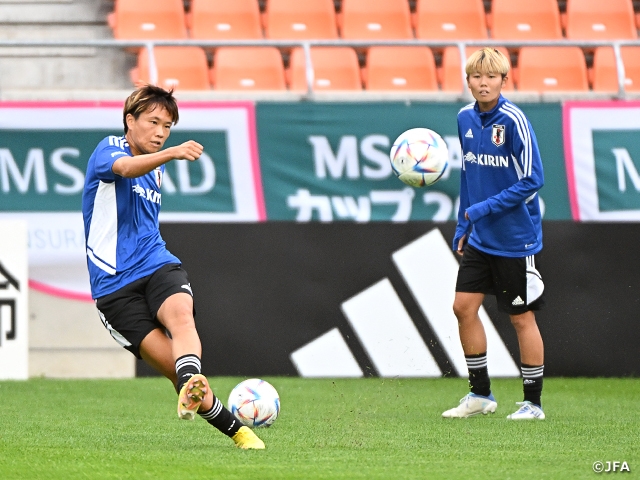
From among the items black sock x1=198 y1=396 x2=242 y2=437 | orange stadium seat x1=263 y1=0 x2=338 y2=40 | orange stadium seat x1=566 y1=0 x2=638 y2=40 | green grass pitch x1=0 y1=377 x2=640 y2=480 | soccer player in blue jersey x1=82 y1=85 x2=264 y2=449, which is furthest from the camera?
orange stadium seat x1=566 y1=0 x2=638 y2=40

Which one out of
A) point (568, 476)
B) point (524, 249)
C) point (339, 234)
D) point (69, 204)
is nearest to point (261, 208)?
point (339, 234)

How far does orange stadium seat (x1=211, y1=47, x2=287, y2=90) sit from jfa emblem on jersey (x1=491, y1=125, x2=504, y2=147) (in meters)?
5.06

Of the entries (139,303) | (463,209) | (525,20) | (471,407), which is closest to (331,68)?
(525,20)

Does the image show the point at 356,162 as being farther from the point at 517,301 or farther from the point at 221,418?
the point at 221,418

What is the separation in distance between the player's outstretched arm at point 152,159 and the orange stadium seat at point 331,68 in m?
6.44

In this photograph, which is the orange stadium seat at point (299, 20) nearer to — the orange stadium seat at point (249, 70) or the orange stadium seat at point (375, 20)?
the orange stadium seat at point (375, 20)

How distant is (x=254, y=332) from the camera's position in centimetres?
902

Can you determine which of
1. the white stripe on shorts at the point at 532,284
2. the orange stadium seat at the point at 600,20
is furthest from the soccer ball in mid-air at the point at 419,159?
the orange stadium seat at the point at 600,20

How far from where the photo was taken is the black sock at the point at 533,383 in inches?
254

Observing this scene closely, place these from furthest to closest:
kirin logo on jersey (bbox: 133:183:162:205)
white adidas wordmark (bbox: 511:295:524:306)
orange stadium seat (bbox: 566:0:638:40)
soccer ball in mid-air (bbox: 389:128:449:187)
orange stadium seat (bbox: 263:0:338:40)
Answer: orange stadium seat (bbox: 566:0:638:40)
orange stadium seat (bbox: 263:0:338:40)
soccer ball in mid-air (bbox: 389:128:449:187)
white adidas wordmark (bbox: 511:295:524:306)
kirin logo on jersey (bbox: 133:183:162:205)

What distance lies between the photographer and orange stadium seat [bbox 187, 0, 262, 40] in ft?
39.2

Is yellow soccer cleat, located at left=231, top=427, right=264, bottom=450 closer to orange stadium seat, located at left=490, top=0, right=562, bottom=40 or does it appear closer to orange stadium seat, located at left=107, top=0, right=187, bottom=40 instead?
orange stadium seat, located at left=107, top=0, right=187, bottom=40

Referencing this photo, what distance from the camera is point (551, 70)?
1166cm

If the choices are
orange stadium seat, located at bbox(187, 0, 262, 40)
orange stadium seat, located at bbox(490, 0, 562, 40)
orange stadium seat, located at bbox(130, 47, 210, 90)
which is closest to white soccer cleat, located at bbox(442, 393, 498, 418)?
orange stadium seat, located at bbox(130, 47, 210, 90)
